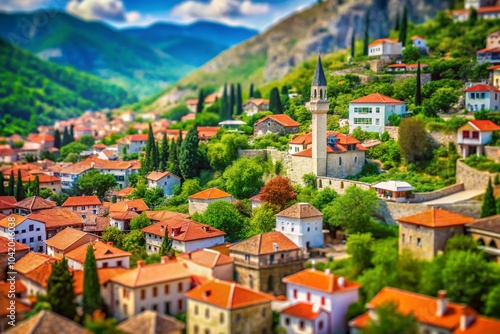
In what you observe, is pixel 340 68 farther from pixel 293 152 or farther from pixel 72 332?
pixel 72 332

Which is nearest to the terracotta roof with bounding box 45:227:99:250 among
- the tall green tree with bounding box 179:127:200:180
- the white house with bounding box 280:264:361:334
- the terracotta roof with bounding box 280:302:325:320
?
the tall green tree with bounding box 179:127:200:180

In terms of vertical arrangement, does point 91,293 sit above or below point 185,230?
below

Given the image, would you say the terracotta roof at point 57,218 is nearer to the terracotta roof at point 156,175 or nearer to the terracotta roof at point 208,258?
the terracotta roof at point 156,175

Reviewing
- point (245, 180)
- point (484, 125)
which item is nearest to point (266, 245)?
point (245, 180)

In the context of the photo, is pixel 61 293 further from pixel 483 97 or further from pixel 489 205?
pixel 483 97

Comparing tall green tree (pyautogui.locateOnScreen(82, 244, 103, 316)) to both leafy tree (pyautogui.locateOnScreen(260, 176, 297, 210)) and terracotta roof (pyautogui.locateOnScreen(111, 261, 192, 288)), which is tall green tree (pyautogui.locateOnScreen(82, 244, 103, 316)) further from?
leafy tree (pyautogui.locateOnScreen(260, 176, 297, 210))

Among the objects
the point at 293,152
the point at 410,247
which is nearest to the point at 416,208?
the point at 410,247
